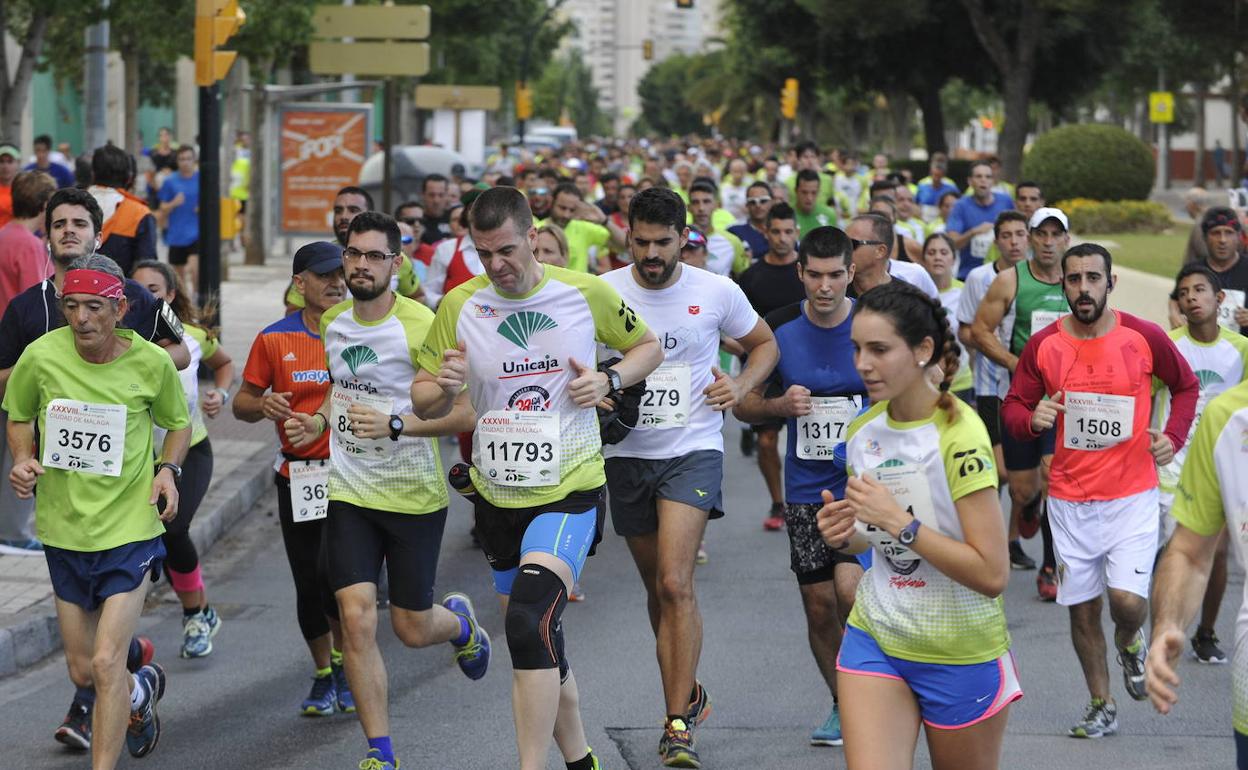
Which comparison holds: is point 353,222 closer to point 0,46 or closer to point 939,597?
point 939,597

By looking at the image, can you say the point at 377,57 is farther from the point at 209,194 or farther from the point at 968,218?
the point at 968,218

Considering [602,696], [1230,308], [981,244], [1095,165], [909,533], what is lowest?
[602,696]

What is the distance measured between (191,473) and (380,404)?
182 cm

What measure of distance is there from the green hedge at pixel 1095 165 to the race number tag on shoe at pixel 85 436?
31895mm

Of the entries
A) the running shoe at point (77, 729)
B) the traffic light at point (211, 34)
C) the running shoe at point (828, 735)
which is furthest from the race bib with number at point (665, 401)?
the traffic light at point (211, 34)

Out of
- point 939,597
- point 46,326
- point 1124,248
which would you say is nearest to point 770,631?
point 46,326

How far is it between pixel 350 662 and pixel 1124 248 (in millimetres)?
24615

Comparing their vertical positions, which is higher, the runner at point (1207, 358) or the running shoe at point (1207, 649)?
the runner at point (1207, 358)

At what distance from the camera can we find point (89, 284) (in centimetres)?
629

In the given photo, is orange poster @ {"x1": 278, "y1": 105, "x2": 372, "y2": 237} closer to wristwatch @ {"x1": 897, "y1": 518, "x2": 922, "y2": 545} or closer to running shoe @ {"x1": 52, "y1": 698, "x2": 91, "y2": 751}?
running shoe @ {"x1": 52, "y1": 698, "x2": 91, "y2": 751}

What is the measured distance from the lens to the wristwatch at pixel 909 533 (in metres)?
4.62

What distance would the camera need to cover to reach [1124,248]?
2944cm

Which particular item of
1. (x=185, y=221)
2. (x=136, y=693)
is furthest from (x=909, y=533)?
(x=185, y=221)

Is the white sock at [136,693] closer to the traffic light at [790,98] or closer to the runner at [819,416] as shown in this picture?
the runner at [819,416]
